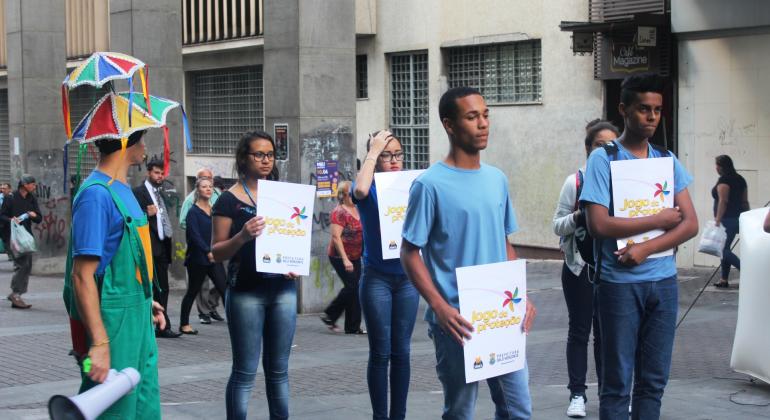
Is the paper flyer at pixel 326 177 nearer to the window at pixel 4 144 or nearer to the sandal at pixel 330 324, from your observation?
the sandal at pixel 330 324

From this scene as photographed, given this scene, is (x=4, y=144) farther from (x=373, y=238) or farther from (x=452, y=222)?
(x=452, y=222)

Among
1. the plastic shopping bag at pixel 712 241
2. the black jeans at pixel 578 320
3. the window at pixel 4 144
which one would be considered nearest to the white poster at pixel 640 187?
the black jeans at pixel 578 320

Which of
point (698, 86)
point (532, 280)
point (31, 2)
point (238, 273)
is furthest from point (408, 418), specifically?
point (31, 2)

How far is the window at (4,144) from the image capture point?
33344 mm

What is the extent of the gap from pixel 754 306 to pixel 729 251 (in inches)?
278

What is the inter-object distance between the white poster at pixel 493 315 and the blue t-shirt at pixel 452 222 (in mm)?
150

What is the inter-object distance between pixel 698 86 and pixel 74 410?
14964mm

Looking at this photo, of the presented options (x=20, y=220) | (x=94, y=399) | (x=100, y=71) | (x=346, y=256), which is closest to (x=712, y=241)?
(x=346, y=256)

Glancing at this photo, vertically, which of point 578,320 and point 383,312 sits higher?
point 383,312

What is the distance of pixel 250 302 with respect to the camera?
21.1 feet

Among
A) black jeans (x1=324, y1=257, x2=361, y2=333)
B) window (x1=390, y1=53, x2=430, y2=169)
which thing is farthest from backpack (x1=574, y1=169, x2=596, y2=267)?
window (x1=390, y1=53, x2=430, y2=169)

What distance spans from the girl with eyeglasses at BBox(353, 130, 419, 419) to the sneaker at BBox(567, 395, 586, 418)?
1291 millimetres

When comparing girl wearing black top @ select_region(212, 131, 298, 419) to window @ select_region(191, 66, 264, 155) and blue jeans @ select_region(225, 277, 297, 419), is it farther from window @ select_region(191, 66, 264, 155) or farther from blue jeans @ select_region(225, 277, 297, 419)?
window @ select_region(191, 66, 264, 155)

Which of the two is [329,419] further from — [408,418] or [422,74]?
[422,74]
